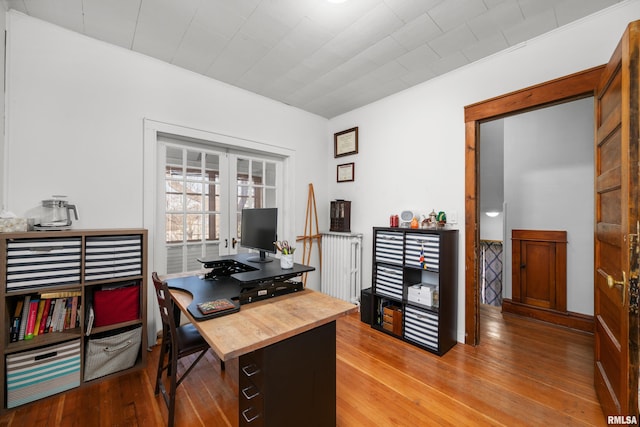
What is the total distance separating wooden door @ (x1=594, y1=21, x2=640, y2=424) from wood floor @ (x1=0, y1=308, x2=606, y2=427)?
0.32m

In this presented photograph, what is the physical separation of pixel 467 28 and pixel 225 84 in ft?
7.91

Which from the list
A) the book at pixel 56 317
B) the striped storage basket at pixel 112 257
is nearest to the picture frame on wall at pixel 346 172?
the striped storage basket at pixel 112 257

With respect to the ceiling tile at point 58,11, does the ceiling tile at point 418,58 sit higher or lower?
lower

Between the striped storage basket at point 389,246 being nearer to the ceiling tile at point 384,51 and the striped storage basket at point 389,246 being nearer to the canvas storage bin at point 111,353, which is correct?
the ceiling tile at point 384,51

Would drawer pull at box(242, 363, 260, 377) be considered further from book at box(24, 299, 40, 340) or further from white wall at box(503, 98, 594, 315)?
white wall at box(503, 98, 594, 315)

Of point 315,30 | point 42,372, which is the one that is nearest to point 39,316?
point 42,372

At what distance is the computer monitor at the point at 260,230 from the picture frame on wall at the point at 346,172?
5.81ft

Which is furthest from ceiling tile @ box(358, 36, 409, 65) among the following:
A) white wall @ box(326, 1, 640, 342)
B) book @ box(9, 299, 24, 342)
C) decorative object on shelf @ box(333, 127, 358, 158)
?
book @ box(9, 299, 24, 342)

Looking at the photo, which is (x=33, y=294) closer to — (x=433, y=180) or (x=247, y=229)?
(x=247, y=229)

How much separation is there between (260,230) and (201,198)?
3.79 ft

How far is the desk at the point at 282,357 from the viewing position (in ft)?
3.94

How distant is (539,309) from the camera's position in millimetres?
3133

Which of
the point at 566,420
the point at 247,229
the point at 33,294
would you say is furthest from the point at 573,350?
the point at 33,294

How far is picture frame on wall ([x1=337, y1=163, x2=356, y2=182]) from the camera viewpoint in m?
3.69
